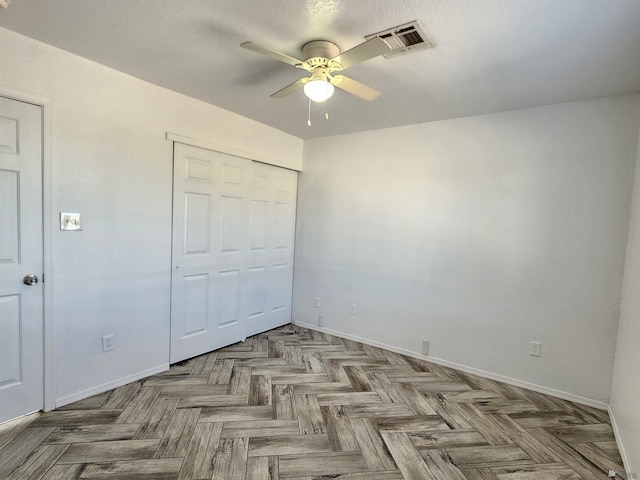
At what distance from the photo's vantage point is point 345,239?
12.6 feet

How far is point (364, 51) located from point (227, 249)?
2376 millimetres

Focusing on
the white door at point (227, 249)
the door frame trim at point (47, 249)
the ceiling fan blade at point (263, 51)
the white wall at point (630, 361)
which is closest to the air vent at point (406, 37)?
the ceiling fan blade at point (263, 51)

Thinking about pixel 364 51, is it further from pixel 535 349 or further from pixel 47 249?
pixel 535 349

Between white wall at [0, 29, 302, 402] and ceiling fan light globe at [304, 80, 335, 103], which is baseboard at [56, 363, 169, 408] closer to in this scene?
white wall at [0, 29, 302, 402]

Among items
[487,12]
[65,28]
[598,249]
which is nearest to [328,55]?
[487,12]

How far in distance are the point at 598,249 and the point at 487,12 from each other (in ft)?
6.55

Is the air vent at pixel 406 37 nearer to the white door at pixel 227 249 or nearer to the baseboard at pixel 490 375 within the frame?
the white door at pixel 227 249

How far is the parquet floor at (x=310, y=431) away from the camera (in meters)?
1.79

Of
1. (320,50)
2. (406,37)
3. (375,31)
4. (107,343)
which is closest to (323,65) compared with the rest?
(320,50)

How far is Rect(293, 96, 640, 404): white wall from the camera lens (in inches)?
98.1

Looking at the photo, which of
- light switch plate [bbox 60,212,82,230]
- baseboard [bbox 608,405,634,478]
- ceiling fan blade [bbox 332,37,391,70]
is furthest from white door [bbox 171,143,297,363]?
baseboard [bbox 608,405,634,478]

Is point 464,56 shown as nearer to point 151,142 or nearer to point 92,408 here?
point 151,142

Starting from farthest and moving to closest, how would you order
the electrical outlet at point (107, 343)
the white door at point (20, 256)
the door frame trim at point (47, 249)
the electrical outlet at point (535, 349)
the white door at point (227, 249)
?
the white door at point (227, 249)
the electrical outlet at point (535, 349)
the electrical outlet at point (107, 343)
the door frame trim at point (47, 249)
the white door at point (20, 256)

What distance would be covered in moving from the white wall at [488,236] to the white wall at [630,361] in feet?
0.47
